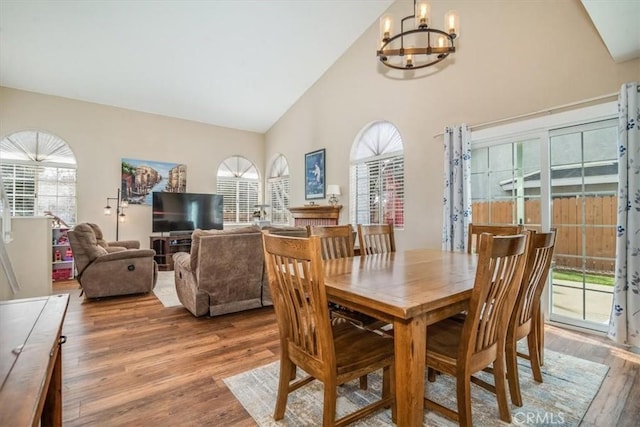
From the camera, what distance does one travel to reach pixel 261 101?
21.6 feet

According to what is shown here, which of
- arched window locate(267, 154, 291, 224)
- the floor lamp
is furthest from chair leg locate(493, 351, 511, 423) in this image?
the floor lamp

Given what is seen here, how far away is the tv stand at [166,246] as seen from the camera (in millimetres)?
6160

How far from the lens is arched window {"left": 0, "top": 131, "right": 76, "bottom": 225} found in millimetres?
5246

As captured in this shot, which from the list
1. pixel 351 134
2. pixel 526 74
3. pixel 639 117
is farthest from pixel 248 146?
pixel 639 117

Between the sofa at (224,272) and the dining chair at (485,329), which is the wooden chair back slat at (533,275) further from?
the sofa at (224,272)

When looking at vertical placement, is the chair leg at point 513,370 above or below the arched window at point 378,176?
below

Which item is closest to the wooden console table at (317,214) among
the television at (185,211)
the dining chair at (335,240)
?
the television at (185,211)

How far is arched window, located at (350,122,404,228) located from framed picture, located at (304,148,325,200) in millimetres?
808

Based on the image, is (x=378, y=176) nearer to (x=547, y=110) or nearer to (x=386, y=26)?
(x=547, y=110)

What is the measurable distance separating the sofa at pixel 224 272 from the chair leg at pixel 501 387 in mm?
2188

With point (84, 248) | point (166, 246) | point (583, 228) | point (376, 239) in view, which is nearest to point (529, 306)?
point (376, 239)

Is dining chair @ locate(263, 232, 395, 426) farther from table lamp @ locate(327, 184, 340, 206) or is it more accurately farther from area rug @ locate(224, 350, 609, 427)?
table lamp @ locate(327, 184, 340, 206)

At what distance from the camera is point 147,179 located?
6375mm

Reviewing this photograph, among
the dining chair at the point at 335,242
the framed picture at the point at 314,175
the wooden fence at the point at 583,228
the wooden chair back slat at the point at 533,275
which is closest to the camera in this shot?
the wooden chair back slat at the point at 533,275
